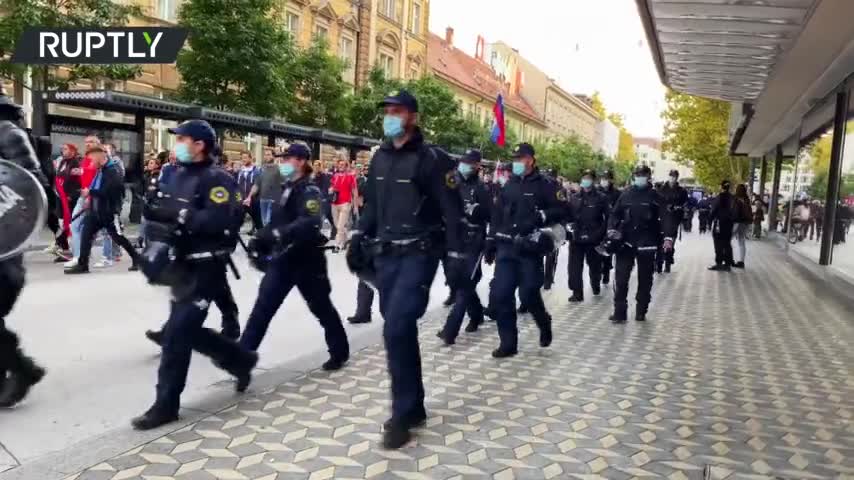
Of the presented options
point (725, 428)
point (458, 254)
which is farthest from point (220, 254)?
point (725, 428)

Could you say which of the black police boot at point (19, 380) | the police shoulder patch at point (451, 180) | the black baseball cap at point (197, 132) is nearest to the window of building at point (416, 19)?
the black baseball cap at point (197, 132)

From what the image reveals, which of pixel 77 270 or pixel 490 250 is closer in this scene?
pixel 490 250

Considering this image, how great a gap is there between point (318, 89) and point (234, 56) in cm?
591

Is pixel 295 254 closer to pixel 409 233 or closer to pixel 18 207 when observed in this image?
pixel 409 233

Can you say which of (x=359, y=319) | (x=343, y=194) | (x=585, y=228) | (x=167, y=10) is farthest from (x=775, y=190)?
(x=359, y=319)

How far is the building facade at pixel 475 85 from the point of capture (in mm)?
52781

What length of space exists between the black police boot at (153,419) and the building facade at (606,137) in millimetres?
105729

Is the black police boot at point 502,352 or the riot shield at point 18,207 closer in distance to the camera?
the riot shield at point 18,207

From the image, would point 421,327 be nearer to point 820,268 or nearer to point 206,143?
point 206,143

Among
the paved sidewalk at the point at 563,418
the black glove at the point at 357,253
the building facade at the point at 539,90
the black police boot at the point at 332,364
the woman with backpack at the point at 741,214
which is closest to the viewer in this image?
the paved sidewalk at the point at 563,418

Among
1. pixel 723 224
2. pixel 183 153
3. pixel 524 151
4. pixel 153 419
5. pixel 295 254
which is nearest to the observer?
pixel 153 419

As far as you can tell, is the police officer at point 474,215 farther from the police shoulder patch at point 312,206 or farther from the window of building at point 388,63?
the window of building at point 388,63

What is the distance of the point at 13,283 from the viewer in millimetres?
4820

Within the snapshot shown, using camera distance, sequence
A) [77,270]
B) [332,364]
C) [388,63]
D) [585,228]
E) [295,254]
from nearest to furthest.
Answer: [295,254] < [332,364] < [77,270] < [585,228] < [388,63]
